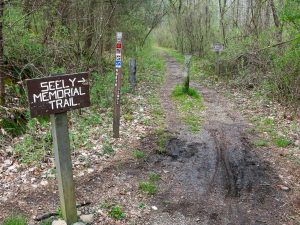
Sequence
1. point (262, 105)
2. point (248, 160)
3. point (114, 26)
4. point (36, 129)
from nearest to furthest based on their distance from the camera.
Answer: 1. point (248, 160)
2. point (36, 129)
3. point (262, 105)
4. point (114, 26)

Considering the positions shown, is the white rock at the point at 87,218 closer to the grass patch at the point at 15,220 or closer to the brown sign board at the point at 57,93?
the grass patch at the point at 15,220

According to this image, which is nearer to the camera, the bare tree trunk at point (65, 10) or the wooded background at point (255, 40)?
the bare tree trunk at point (65, 10)

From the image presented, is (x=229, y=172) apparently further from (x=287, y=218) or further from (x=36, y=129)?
(x=36, y=129)

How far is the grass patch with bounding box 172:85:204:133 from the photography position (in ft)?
26.3

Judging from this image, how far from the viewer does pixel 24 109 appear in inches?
258

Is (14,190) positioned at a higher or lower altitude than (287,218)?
higher

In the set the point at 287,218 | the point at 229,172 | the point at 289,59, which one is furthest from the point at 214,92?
the point at 287,218

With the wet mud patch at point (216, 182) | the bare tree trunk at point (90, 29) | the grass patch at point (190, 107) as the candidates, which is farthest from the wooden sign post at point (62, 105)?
the bare tree trunk at point (90, 29)

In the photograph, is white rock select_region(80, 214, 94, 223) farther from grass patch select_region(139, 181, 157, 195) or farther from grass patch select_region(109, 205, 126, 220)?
grass patch select_region(139, 181, 157, 195)

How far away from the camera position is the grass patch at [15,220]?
12.5 feet

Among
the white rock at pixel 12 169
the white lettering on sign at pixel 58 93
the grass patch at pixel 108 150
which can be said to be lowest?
the grass patch at pixel 108 150

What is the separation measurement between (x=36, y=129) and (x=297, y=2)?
5703 mm

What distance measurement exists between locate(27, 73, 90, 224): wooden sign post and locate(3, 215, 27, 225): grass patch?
55 cm

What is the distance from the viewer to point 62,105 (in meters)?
3.34
